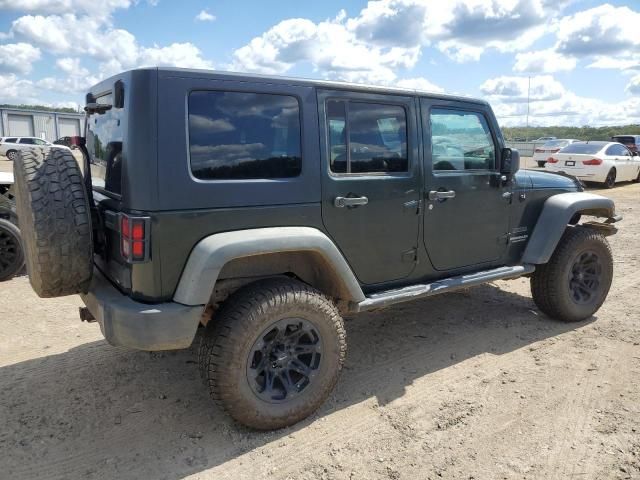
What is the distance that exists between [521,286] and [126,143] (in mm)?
4773

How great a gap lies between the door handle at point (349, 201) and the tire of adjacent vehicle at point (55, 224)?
1400 mm

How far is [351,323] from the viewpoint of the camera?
460cm

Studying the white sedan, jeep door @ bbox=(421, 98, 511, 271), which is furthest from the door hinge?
the white sedan

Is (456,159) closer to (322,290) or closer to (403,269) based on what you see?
(403,269)

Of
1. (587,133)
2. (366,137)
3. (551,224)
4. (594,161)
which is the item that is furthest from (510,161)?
(587,133)

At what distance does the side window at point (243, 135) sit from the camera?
8.59 ft

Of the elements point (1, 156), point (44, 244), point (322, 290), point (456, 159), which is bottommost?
point (322, 290)

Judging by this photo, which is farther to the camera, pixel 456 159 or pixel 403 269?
pixel 456 159

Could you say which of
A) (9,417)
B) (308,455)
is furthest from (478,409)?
(9,417)

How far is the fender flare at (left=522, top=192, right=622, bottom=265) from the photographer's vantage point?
421cm

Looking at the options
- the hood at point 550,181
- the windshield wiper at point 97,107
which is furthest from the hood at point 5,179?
the hood at point 550,181

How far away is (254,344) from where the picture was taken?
2.76 metres

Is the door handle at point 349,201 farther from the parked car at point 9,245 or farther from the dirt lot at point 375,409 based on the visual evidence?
the parked car at point 9,245

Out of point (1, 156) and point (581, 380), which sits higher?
point (1, 156)
